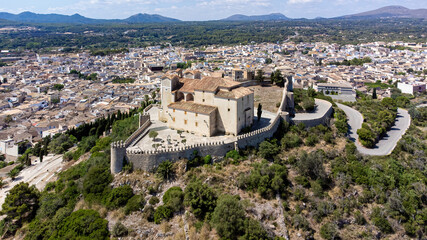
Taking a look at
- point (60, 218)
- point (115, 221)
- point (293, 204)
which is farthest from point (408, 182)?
point (60, 218)

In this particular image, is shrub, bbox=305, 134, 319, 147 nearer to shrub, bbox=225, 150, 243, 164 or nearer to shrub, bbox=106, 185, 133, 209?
shrub, bbox=225, 150, 243, 164

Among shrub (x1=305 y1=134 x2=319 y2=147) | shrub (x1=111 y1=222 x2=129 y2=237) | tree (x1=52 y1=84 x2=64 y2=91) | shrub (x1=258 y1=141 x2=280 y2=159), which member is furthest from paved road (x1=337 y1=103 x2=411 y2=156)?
tree (x1=52 y1=84 x2=64 y2=91)

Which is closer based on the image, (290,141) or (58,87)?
(290,141)

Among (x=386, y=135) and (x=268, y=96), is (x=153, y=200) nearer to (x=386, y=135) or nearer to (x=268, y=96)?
(x=268, y=96)

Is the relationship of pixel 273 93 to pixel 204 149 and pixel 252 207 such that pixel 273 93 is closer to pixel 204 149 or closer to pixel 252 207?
pixel 204 149

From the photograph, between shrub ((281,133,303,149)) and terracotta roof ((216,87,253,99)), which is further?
shrub ((281,133,303,149))

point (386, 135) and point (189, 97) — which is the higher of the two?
point (189, 97)

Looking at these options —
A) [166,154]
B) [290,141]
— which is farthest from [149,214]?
[290,141]
